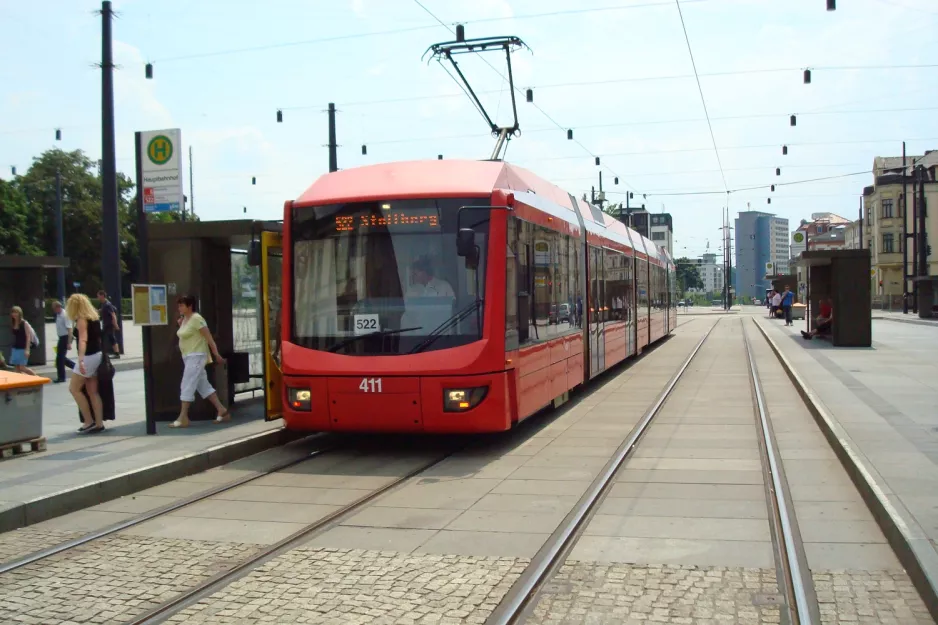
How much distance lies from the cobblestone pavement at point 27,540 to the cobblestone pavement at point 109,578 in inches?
12.4

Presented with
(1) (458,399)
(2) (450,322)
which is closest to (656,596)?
(1) (458,399)

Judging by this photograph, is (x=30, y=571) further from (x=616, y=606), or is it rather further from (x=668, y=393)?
(x=668, y=393)

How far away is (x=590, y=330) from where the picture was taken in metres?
15.4

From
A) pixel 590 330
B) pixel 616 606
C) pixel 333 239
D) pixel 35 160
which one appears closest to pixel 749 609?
pixel 616 606

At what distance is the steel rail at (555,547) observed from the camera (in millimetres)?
5098

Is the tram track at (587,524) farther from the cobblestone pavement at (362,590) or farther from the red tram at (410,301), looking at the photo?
the red tram at (410,301)

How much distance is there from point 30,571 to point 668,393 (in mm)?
11585

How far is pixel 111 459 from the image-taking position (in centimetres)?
945

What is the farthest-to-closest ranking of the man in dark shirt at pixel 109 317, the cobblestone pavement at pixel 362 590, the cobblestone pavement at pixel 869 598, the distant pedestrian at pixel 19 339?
Answer: the man in dark shirt at pixel 109 317 < the distant pedestrian at pixel 19 339 < the cobblestone pavement at pixel 362 590 < the cobblestone pavement at pixel 869 598

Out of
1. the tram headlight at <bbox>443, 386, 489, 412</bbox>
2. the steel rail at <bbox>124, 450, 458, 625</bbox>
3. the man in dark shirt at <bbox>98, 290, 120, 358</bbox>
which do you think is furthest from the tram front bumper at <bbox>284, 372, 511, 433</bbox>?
the man in dark shirt at <bbox>98, 290, 120, 358</bbox>

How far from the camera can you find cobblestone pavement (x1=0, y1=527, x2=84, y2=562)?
6.54m

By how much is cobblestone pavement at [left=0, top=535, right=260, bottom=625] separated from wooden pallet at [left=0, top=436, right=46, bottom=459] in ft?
11.7

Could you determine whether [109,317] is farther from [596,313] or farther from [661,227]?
[661,227]

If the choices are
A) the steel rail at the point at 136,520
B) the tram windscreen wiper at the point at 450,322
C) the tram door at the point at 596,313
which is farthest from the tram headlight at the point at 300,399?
the tram door at the point at 596,313
